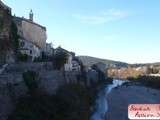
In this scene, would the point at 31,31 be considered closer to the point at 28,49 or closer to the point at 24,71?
the point at 28,49

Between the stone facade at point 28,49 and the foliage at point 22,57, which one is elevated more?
the stone facade at point 28,49

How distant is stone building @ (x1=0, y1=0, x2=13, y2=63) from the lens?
31.2 m

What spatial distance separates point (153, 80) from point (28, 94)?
86.9 metres

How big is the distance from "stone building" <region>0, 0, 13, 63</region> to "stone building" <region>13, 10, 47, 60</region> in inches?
306

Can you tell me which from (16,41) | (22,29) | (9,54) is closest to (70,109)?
(9,54)

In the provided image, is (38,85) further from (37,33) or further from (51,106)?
(37,33)

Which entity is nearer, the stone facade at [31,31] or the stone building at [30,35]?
the stone building at [30,35]

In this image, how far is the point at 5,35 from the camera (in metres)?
32.0

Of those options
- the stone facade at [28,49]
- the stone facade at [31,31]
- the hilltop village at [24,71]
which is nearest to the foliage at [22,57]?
the hilltop village at [24,71]

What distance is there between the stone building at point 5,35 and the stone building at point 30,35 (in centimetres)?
777

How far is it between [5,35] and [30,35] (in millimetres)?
19039

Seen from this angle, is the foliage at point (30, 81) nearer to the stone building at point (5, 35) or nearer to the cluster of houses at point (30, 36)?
the stone building at point (5, 35)

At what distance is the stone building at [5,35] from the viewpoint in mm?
31188

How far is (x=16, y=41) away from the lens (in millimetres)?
37094
